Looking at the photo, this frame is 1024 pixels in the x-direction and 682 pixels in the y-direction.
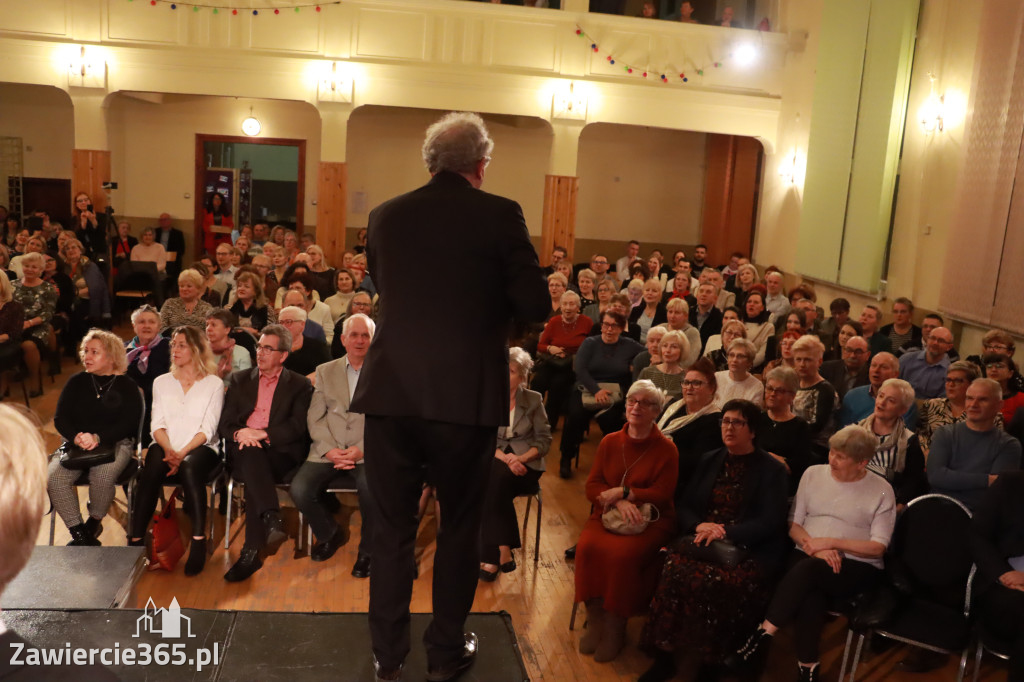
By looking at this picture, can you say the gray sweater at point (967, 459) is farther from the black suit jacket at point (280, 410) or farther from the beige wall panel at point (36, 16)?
the beige wall panel at point (36, 16)

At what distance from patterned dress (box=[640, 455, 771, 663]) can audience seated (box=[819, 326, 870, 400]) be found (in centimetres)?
226

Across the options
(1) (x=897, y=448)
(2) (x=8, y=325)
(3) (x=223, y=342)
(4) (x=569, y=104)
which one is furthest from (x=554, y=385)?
(4) (x=569, y=104)

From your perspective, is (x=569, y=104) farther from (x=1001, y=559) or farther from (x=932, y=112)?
(x=1001, y=559)

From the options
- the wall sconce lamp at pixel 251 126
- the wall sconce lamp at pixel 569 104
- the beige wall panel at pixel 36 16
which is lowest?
the wall sconce lamp at pixel 251 126

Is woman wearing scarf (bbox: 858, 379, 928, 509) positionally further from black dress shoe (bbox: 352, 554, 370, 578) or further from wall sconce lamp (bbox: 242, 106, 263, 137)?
wall sconce lamp (bbox: 242, 106, 263, 137)

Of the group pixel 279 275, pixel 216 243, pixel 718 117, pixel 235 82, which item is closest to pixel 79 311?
pixel 279 275

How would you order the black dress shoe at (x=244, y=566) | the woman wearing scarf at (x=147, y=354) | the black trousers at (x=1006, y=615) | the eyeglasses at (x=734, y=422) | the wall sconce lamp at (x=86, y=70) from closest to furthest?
1. the black trousers at (x=1006, y=615)
2. the eyeglasses at (x=734, y=422)
3. the black dress shoe at (x=244, y=566)
4. the woman wearing scarf at (x=147, y=354)
5. the wall sconce lamp at (x=86, y=70)

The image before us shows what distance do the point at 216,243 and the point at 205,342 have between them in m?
8.66

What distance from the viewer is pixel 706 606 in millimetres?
3293

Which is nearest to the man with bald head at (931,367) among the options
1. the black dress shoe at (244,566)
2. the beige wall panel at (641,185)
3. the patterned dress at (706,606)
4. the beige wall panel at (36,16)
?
the patterned dress at (706,606)

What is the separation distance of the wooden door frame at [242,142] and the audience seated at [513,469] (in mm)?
8988

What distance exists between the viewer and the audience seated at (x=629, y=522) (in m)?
3.47

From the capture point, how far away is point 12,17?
9922 millimetres

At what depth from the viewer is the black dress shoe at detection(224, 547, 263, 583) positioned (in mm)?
3998
